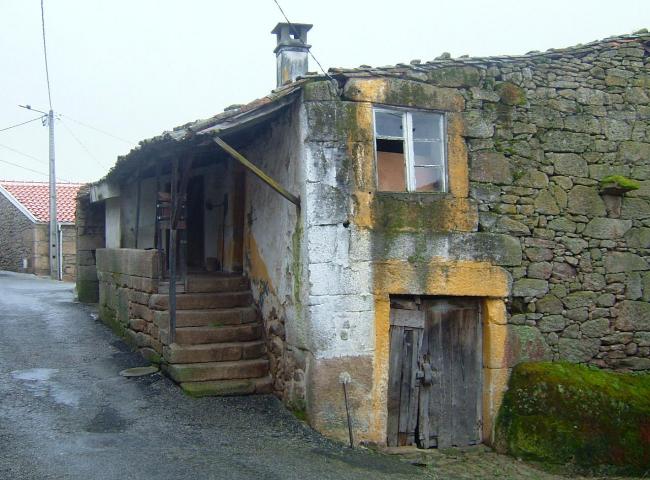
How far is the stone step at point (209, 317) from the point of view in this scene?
841cm

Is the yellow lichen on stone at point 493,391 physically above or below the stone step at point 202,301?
below

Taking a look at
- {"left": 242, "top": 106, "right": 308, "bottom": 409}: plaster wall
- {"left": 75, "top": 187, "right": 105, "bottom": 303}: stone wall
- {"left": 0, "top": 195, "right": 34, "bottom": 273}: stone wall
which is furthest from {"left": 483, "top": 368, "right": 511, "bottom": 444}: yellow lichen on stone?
{"left": 0, "top": 195, "right": 34, "bottom": 273}: stone wall

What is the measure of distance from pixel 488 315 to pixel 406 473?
2.16 meters

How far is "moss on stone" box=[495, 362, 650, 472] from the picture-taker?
6.95 m

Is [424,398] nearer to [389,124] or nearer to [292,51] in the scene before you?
[389,124]

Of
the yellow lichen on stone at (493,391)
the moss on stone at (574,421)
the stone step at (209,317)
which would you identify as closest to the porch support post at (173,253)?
the stone step at (209,317)

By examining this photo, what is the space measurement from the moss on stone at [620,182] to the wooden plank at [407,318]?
2.76 meters

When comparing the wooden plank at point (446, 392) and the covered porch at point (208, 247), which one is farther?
the covered porch at point (208, 247)

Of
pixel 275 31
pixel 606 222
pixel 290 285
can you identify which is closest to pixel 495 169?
pixel 606 222

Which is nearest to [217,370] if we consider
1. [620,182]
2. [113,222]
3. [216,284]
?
[216,284]

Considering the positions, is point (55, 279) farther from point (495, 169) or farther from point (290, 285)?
point (495, 169)

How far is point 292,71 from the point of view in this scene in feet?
31.7

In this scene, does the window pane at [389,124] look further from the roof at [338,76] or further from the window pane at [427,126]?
the roof at [338,76]

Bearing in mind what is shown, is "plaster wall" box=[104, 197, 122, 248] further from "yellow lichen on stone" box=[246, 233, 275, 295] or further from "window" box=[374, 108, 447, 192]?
"window" box=[374, 108, 447, 192]
